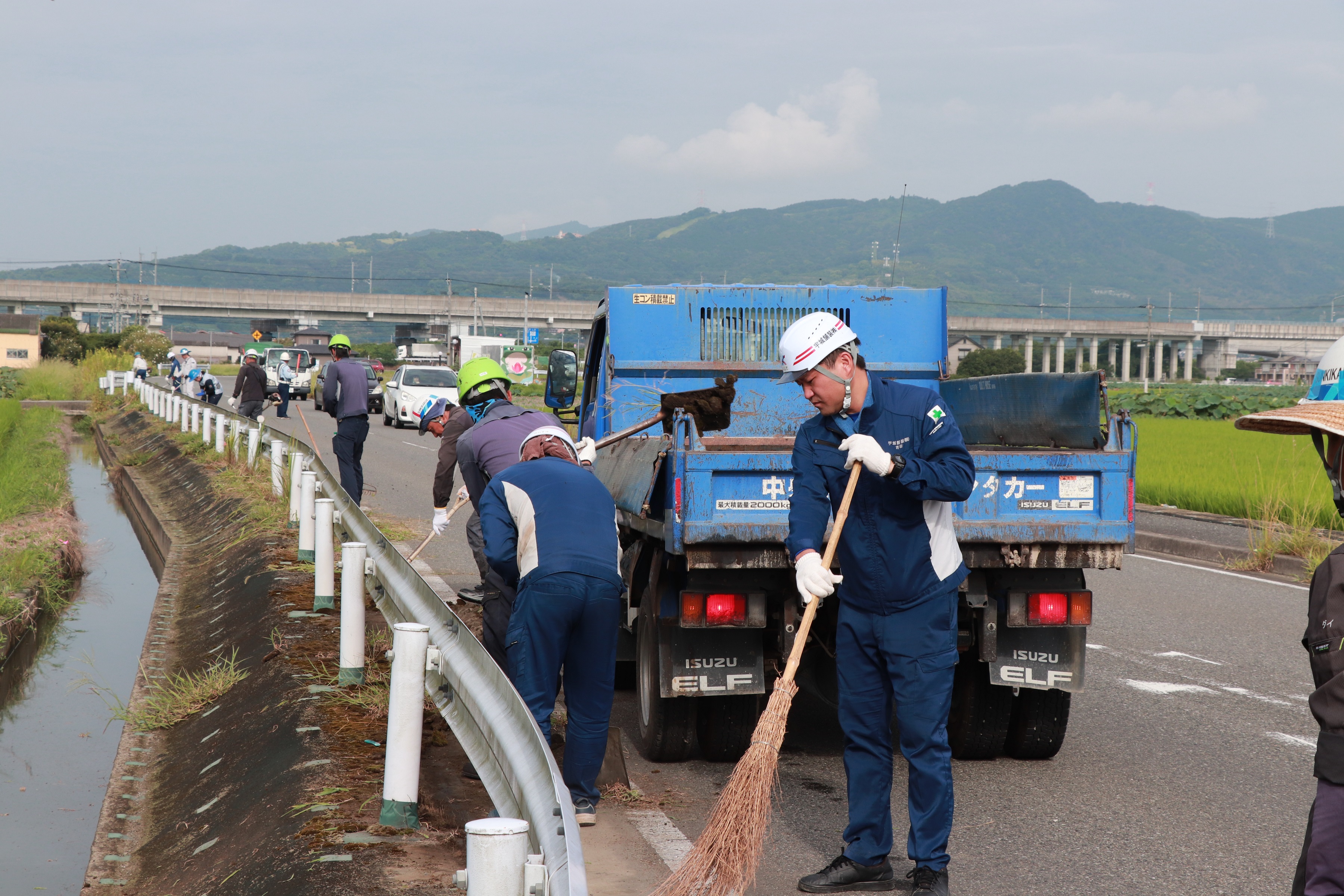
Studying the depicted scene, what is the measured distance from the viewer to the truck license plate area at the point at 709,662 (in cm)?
596

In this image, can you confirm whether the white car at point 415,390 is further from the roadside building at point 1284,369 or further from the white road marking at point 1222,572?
the roadside building at point 1284,369

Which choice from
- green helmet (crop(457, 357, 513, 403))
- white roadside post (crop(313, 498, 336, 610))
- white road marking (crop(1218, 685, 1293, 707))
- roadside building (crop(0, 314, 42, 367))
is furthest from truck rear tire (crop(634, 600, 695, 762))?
roadside building (crop(0, 314, 42, 367))

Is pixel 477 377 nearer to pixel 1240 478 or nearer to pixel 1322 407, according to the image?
pixel 1322 407

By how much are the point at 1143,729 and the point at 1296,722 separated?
871 mm

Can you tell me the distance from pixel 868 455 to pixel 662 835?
6.09ft

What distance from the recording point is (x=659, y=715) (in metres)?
6.28

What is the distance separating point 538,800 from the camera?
317cm

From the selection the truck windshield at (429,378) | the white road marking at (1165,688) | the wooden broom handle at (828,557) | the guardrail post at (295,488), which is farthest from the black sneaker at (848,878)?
the truck windshield at (429,378)

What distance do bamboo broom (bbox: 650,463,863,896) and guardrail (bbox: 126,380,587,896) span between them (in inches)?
23.6

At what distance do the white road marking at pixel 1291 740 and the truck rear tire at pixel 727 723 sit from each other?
2.76 metres

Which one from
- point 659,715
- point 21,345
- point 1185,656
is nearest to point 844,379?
point 659,715

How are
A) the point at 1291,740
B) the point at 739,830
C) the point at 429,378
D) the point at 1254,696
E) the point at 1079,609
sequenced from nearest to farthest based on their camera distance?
the point at 739,830
the point at 1079,609
the point at 1291,740
the point at 1254,696
the point at 429,378

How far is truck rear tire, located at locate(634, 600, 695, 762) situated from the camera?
6.26m

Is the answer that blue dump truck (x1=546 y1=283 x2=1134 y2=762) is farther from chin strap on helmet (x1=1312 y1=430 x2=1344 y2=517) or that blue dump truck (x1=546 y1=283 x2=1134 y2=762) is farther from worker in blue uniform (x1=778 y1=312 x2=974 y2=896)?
chin strap on helmet (x1=1312 y1=430 x2=1344 y2=517)
